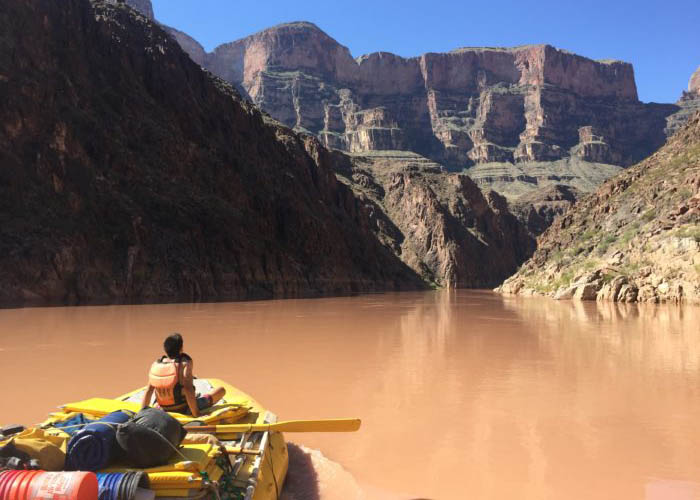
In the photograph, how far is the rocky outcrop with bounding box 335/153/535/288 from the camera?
111938 mm

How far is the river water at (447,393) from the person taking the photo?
651 cm

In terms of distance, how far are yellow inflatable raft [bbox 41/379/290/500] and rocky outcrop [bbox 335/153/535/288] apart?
9853cm

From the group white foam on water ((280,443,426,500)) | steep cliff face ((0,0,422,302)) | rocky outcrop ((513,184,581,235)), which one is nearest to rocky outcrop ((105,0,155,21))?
steep cliff face ((0,0,422,302))

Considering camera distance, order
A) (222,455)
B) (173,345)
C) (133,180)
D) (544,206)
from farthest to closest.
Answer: (544,206)
(133,180)
(173,345)
(222,455)

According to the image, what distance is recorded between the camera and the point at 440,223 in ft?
378

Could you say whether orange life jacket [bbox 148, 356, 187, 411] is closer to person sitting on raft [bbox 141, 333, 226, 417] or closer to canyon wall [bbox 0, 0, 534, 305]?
person sitting on raft [bbox 141, 333, 226, 417]

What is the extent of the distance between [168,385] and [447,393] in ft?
19.7

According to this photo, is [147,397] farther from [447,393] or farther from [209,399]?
[447,393]

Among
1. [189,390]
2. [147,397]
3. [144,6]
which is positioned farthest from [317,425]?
[144,6]

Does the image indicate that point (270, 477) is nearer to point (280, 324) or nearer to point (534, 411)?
point (534, 411)

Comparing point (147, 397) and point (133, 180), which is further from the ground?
point (133, 180)

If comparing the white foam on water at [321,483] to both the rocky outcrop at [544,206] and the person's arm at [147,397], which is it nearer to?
the person's arm at [147,397]

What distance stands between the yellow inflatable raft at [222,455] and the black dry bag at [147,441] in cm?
11

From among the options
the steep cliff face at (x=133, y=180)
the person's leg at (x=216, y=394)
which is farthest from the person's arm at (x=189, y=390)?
the steep cliff face at (x=133, y=180)
